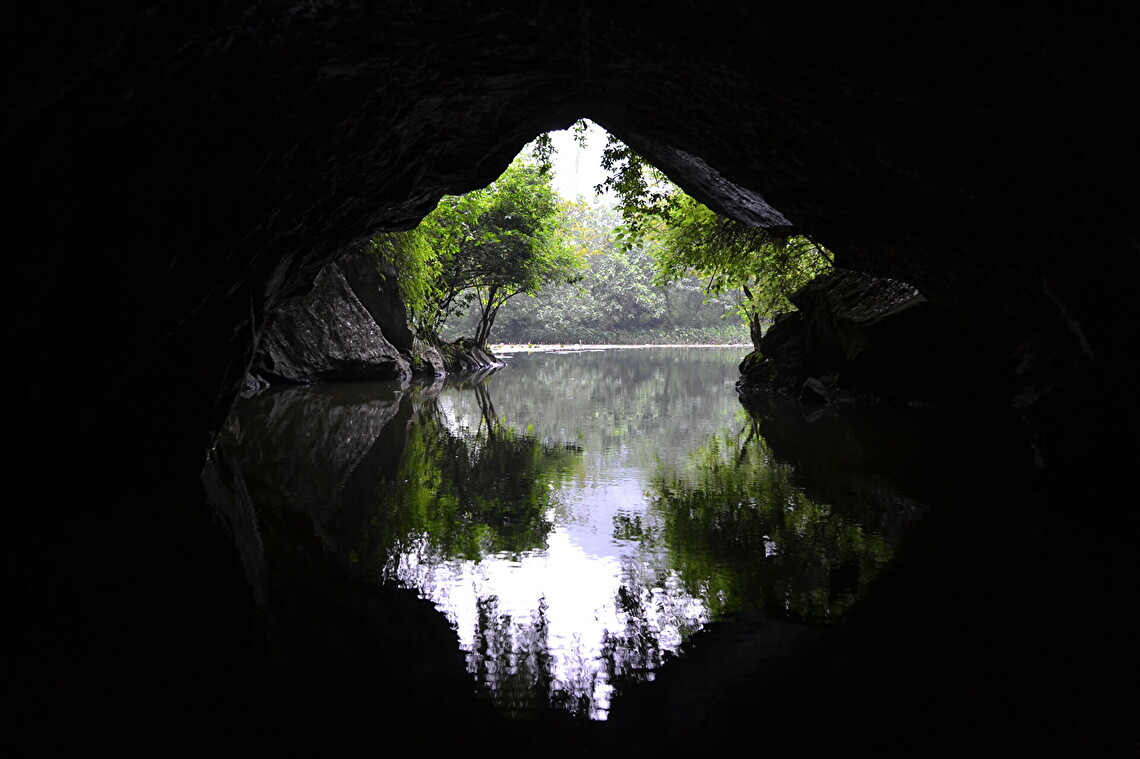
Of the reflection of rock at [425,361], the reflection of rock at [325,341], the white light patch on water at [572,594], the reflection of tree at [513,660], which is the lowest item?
the reflection of tree at [513,660]

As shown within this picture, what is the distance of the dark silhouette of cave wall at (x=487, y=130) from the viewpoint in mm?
2652

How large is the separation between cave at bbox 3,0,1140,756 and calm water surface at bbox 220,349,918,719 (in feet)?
1.85

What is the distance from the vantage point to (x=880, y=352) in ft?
39.5

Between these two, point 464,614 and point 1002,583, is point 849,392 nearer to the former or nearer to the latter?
point 1002,583

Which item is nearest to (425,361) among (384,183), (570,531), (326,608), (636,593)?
(384,183)

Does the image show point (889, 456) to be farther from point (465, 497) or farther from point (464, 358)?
point (464, 358)

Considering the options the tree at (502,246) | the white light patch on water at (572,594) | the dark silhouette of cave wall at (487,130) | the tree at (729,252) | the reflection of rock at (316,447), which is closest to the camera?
the dark silhouette of cave wall at (487,130)

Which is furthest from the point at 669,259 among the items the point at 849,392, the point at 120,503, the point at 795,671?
the point at 795,671

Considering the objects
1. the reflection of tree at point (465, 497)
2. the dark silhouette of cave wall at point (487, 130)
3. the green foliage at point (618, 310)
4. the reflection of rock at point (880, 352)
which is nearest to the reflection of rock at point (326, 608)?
the reflection of tree at point (465, 497)

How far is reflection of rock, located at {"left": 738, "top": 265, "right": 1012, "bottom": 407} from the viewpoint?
1046 cm

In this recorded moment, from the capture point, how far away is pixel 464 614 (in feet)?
10.5

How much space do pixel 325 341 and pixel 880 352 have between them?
541 inches

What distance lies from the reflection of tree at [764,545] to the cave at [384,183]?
0.65 m

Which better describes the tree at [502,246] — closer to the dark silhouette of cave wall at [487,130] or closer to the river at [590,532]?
the river at [590,532]
